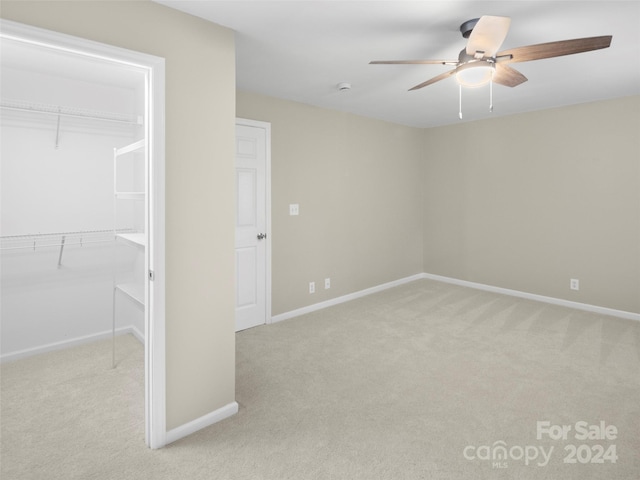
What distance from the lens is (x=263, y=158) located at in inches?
149

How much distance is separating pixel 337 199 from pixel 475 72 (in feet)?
8.26

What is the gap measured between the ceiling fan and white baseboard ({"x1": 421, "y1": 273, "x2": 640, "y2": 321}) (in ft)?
10.2

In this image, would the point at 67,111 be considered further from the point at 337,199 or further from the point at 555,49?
the point at 555,49

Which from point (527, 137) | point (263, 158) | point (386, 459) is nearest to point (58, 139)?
point (263, 158)

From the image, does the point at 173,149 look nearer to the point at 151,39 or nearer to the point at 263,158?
the point at 151,39

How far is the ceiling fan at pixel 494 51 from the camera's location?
178 cm

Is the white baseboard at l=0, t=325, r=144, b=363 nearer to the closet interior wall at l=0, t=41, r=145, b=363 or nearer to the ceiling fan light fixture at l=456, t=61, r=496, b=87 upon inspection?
the closet interior wall at l=0, t=41, r=145, b=363

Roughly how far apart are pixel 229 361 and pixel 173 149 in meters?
1.29

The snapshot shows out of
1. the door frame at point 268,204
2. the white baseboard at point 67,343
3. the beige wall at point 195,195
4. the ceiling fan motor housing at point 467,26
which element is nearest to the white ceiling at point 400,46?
the ceiling fan motor housing at point 467,26

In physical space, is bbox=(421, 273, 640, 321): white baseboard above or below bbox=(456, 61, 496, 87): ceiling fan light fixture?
below

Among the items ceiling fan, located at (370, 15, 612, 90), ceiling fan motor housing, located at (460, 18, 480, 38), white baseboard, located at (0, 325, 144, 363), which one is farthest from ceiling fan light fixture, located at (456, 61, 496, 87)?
white baseboard, located at (0, 325, 144, 363)

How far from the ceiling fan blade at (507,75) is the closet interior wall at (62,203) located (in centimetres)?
244

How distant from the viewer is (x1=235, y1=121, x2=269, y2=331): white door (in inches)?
144

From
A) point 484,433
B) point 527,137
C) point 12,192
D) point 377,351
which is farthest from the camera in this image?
point 527,137
